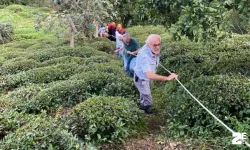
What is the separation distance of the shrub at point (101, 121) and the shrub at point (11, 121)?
2.73 ft

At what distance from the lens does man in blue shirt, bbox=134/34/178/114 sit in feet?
18.3

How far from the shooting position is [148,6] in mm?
7359

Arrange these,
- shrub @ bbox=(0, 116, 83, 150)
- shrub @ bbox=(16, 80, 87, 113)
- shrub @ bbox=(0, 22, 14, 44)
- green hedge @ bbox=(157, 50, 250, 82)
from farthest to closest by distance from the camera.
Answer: shrub @ bbox=(0, 22, 14, 44) < green hedge @ bbox=(157, 50, 250, 82) < shrub @ bbox=(16, 80, 87, 113) < shrub @ bbox=(0, 116, 83, 150)

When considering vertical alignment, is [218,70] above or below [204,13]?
below

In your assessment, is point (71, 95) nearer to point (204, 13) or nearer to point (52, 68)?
point (52, 68)

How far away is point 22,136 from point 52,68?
4980mm

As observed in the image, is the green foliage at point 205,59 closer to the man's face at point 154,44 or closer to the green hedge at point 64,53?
the man's face at point 154,44

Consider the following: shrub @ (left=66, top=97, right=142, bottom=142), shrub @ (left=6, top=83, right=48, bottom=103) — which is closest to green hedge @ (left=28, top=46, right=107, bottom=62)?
shrub @ (left=6, top=83, right=48, bottom=103)

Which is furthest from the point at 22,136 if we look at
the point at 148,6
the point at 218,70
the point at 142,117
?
the point at 218,70

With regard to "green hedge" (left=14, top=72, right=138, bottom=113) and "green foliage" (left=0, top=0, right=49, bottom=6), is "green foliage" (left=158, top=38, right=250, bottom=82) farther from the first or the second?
"green foliage" (left=0, top=0, right=49, bottom=6)

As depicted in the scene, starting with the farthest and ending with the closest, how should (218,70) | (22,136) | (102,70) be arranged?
(102,70), (218,70), (22,136)

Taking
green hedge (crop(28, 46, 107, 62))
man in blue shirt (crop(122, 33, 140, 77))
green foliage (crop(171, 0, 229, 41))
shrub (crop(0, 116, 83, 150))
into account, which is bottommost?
green hedge (crop(28, 46, 107, 62))

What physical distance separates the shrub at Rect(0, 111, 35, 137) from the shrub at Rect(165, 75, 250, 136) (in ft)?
8.01

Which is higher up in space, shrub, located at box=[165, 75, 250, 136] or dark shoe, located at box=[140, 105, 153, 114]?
shrub, located at box=[165, 75, 250, 136]
